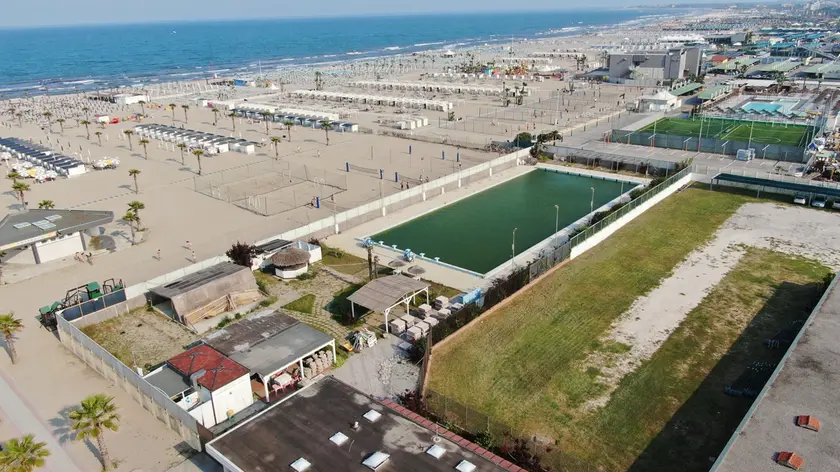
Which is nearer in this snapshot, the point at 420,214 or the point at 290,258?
the point at 290,258

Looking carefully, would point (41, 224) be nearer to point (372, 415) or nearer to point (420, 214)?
point (420, 214)

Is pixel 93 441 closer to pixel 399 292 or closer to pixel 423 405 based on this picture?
pixel 423 405

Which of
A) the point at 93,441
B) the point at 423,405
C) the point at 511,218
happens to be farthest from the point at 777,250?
the point at 93,441

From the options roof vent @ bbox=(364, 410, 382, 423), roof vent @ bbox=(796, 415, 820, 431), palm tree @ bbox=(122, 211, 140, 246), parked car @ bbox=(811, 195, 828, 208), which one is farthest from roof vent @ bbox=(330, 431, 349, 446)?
parked car @ bbox=(811, 195, 828, 208)

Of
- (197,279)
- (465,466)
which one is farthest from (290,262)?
(465,466)

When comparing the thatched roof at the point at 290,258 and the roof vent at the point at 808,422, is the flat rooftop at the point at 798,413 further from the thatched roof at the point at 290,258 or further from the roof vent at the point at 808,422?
the thatched roof at the point at 290,258

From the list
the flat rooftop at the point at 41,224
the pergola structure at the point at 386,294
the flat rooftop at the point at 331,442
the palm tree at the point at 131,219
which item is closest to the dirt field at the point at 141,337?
the pergola structure at the point at 386,294

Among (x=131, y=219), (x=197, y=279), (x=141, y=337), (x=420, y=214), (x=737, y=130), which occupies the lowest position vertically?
(x=141, y=337)
